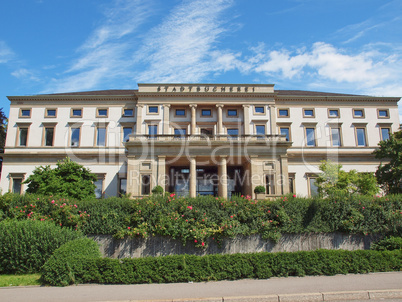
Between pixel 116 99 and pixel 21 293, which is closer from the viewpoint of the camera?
pixel 21 293

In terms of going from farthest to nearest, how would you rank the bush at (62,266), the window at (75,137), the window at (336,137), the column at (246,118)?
the window at (336,137) < the window at (75,137) < the column at (246,118) < the bush at (62,266)

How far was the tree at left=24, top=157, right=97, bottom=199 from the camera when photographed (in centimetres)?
2730

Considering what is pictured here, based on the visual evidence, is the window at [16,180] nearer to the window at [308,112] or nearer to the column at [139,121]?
the column at [139,121]

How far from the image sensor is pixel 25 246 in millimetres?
14016

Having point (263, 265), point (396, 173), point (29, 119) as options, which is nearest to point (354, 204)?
point (263, 265)

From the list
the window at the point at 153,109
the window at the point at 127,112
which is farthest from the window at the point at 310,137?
the window at the point at 127,112

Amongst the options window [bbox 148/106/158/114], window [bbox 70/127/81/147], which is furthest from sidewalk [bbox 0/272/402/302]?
window [bbox 70/127/81/147]

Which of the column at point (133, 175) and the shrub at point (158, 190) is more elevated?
the column at point (133, 175)

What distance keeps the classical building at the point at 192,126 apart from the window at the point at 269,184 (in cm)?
344

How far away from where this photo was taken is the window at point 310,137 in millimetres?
42000

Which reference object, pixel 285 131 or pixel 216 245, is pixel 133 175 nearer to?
pixel 216 245

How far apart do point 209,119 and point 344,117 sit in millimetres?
19395

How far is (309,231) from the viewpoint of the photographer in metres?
17.0

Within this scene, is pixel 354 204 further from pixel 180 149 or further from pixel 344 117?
pixel 344 117
